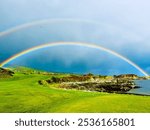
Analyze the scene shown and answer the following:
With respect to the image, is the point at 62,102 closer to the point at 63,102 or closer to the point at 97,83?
the point at 63,102

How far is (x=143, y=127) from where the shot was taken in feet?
57.8

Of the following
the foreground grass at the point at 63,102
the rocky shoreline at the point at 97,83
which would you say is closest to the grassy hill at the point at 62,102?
the foreground grass at the point at 63,102

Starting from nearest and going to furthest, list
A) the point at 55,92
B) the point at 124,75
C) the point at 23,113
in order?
the point at 23,113 → the point at 55,92 → the point at 124,75

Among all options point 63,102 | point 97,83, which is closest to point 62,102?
point 63,102

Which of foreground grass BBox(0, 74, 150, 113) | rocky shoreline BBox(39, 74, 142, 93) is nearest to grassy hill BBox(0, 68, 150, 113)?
foreground grass BBox(0, 74, 150, 113)

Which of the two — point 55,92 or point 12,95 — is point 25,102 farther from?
point 55,92

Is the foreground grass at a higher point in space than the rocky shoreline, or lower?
lower

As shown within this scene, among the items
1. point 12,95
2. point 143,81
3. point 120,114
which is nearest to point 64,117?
point 120,114

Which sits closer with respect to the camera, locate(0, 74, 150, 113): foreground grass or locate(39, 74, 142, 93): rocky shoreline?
locate(0, 74, 150, 113): foreground grass

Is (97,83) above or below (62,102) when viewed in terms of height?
above

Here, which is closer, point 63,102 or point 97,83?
point 63,102

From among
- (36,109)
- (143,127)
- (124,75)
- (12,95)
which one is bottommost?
(143,127)

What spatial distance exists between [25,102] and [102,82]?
15697mm

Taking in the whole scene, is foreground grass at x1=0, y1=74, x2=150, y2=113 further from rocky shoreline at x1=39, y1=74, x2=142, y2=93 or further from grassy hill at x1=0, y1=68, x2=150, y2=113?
rocky shoreline at x1=39, y1=74, x2=142, y2=93
